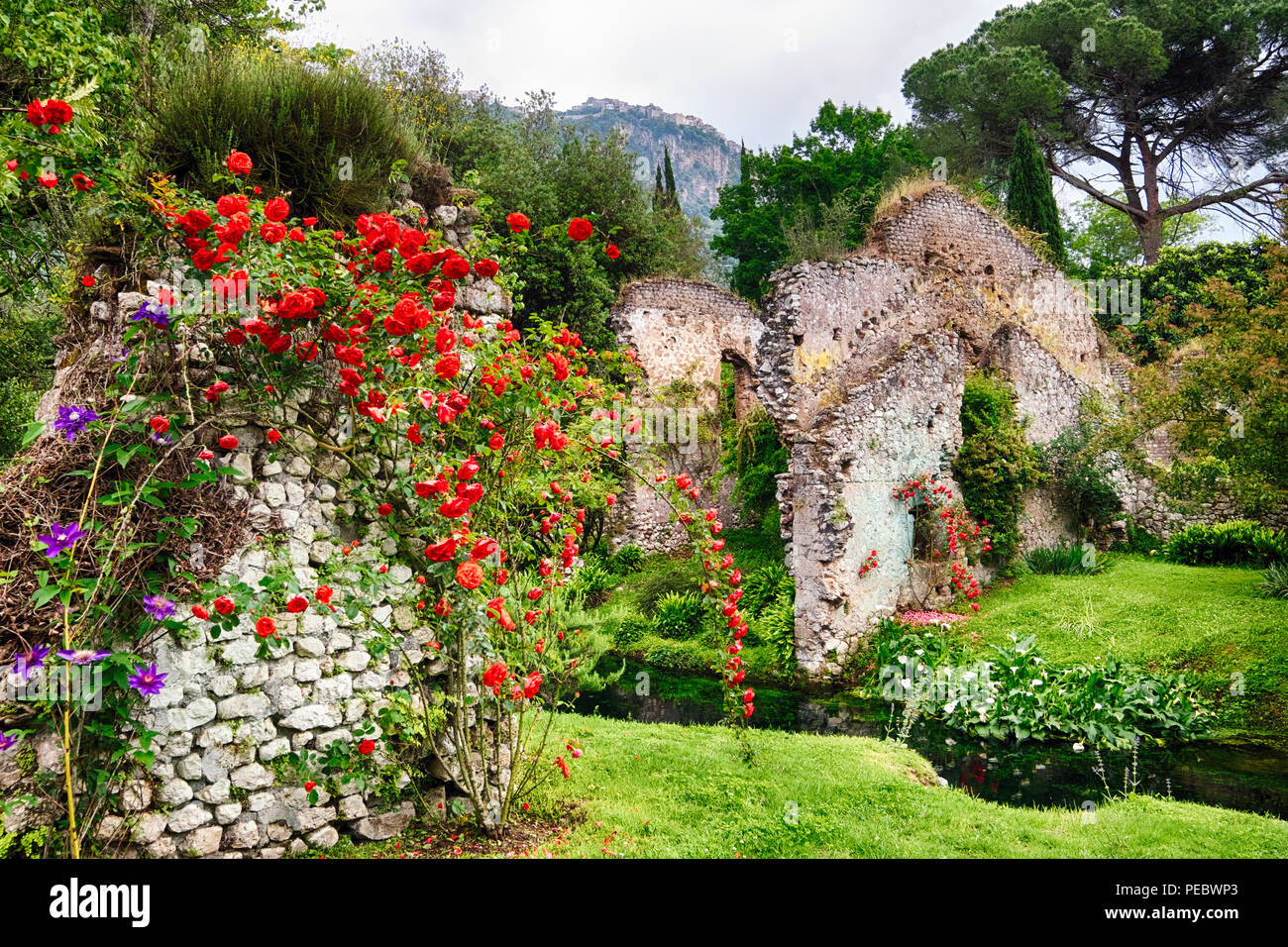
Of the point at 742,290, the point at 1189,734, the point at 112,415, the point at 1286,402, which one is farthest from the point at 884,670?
the point at 742,290

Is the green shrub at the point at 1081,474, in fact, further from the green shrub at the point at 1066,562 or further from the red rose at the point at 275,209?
the red rose at the point at 275,209

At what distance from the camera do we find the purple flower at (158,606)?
3641mm

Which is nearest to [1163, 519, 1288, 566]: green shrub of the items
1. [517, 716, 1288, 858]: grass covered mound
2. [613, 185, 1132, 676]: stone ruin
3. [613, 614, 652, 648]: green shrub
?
[613, 185, 1132, 676]: stone ruin

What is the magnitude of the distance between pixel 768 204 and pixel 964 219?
1416cm

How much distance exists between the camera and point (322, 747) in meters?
4.33

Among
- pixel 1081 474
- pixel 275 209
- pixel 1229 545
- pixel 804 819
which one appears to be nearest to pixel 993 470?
pixel 1081 474

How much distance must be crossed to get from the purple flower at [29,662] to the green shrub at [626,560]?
48.3ft

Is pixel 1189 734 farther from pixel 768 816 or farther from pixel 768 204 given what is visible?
pixel 768 204

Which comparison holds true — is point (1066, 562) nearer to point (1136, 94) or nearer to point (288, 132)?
point (288, 132)

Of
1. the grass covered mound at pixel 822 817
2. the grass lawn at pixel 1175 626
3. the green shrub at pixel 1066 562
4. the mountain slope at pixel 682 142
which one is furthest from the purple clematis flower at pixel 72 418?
the mountain slope at pixel 682 142

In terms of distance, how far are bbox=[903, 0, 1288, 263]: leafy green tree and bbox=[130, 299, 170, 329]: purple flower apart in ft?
92.9

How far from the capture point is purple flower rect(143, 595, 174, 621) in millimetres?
3641

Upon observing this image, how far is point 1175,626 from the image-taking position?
33.5 feet

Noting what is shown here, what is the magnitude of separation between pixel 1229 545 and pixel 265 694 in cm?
1552
